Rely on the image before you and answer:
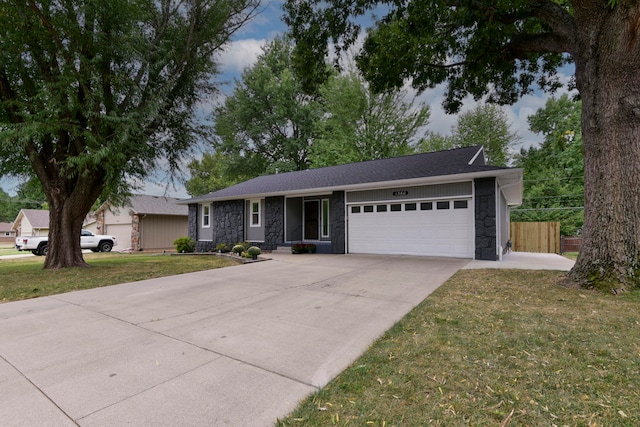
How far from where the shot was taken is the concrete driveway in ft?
7.44

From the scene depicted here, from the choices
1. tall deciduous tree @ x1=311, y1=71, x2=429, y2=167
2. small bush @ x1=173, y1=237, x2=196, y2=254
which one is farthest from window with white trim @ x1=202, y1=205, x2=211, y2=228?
tall deciduous tree @ x1=311, y1=71, x2=429, y2=167

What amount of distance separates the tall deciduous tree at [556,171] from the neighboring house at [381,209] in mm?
7611

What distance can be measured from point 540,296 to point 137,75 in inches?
438

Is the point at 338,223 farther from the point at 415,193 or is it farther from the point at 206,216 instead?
the point at 206,216

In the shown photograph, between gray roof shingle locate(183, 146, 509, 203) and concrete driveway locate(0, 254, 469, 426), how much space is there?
531 cm

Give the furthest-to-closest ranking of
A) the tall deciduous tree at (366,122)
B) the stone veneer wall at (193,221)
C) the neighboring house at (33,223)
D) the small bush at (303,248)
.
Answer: the neighboring house at (33,223) < the tall deciduous tree at (366,122) < the stone veneer wall at (193,221) < the small bush at (303,248)

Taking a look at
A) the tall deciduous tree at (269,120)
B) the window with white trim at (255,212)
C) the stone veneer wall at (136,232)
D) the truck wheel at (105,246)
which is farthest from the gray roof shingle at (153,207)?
the window with white trim at (255,212)

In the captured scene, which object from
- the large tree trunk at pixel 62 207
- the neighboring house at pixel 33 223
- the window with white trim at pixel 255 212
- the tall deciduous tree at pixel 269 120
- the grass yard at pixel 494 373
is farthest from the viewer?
the neighboring house at pixel 33 223

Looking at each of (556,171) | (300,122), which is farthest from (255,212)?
(556,171)

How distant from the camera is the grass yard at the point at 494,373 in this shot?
6.92 feet

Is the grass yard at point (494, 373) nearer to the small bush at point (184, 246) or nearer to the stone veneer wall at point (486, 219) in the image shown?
the stone veneer wall at point (486, 219)

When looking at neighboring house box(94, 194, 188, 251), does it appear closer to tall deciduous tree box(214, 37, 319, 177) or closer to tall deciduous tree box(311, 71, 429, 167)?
tall deciduous tree box(214, 37, 319, 177)

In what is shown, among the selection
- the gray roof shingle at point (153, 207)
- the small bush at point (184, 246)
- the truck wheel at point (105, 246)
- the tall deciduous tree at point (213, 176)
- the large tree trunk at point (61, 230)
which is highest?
the tall deciduous tree at point (213, 176)

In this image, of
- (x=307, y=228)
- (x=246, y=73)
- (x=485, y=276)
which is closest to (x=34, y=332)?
(x=485, y=276)
